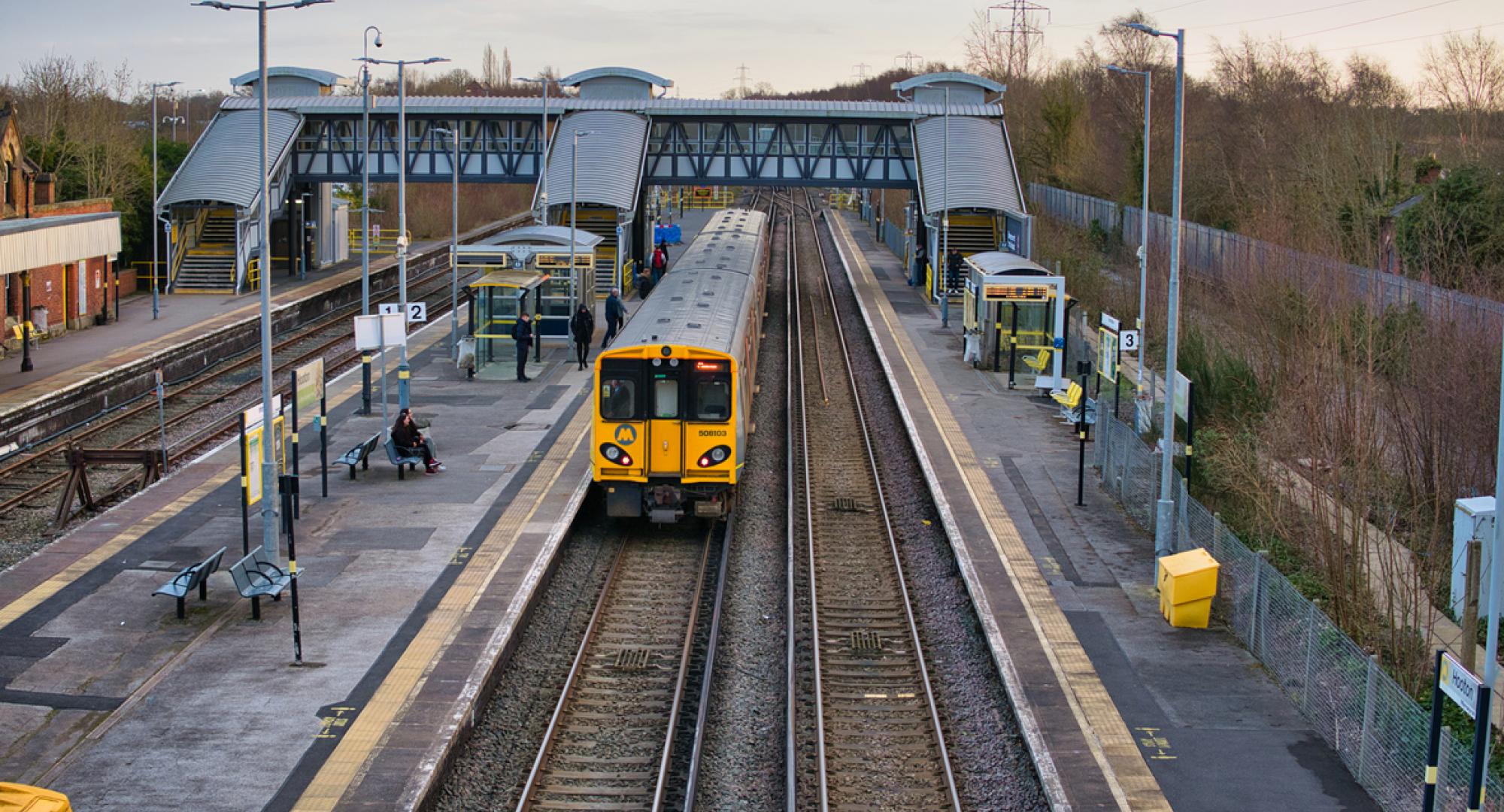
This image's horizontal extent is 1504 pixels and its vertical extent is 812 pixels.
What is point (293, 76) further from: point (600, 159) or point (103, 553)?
point (103, 553)

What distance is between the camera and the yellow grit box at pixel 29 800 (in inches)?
365

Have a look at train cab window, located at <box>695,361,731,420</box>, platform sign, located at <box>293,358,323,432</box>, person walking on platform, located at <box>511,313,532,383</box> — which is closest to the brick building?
person walking on platform, located at <box>511,313,532,383</box>

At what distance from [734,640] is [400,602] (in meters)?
3.83

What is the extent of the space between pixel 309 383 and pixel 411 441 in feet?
7.64

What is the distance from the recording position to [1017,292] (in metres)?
32.8

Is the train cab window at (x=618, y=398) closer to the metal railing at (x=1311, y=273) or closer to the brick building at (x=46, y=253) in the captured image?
the metal railing at (x=1311, y=273)

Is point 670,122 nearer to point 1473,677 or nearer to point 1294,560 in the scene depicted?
point 1294,560

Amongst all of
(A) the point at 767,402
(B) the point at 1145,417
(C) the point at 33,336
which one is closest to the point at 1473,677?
(B) the point at 1145,417

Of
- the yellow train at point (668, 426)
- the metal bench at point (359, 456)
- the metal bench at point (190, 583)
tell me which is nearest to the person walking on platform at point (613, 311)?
the metal bench at point (359, 456)

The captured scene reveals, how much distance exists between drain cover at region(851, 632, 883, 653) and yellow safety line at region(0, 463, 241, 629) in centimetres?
920

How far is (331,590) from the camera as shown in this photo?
17281 mm

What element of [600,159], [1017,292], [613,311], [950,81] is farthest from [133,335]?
[950,81]

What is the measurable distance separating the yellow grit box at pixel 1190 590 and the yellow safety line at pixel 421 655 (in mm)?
7856

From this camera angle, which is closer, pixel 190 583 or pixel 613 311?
pixel 190 583
